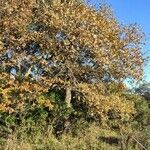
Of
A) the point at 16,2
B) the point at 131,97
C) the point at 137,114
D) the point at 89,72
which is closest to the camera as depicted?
the point at 16,2

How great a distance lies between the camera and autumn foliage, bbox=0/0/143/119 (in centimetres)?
2655

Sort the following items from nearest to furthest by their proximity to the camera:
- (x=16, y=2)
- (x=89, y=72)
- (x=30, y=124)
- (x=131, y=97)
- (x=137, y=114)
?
(x=16, y=2), (x=30, y=124), (x=89, y=72), (x=131, y=97), (x=137, y=114)

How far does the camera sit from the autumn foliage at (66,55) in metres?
26.5

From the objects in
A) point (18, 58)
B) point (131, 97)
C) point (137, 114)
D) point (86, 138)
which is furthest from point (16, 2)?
point (137, 114)

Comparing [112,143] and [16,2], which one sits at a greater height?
[16,2]

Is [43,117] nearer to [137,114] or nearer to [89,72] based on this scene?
[89,72]

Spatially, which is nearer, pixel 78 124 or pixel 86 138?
pixel 86 138

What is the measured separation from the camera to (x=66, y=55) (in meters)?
28.0

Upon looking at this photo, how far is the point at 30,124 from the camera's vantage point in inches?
1073

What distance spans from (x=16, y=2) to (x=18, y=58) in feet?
11.4

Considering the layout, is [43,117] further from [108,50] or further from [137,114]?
[137,114]

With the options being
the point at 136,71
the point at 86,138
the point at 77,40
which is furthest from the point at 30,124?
the point at 136,71

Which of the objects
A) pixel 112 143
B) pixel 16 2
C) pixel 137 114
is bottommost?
pixel 112 143

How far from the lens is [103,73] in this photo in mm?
29484
